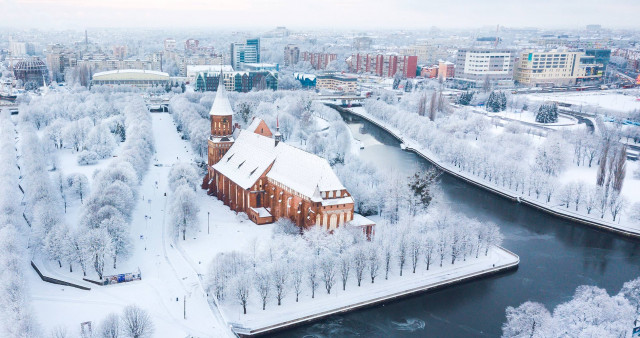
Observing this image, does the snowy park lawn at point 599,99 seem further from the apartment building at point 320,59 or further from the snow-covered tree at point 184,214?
the snow-covered tree at point 184,214

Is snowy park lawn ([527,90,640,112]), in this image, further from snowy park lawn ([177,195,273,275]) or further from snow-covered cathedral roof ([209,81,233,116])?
snowy park lawn ([177,195,273,275])

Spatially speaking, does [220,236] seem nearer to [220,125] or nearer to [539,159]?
[220,125]

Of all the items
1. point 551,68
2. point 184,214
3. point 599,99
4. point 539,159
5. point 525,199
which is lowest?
point 525,199

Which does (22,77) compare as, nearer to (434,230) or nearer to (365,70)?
(365,70)

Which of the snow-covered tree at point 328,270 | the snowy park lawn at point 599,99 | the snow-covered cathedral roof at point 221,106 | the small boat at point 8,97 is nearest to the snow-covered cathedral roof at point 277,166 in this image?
the snow-covered cathedral roof at point 221,106

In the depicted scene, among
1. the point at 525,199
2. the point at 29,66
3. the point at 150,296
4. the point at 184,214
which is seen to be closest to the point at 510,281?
the point at 525,199

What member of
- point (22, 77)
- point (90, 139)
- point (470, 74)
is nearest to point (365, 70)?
point (470, 74)
